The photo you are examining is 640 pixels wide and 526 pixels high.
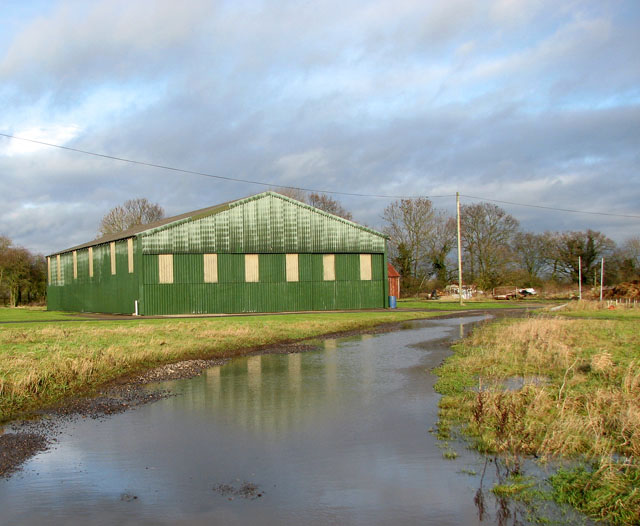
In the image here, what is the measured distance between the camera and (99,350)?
17.2 m

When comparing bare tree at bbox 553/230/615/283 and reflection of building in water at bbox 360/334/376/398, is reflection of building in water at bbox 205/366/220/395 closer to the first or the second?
reflection of building in water at bbox 360/334/376/398

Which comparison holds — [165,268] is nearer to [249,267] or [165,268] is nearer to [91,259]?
[249,267]

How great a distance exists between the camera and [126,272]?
41.5 m

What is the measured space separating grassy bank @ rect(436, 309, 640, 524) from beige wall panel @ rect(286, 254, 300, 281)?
87.6ft

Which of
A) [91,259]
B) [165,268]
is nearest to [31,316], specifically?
[165,268]

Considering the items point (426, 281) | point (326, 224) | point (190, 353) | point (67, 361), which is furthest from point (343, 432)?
point (426, 281)

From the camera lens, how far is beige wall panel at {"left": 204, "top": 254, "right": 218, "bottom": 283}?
4112 cm

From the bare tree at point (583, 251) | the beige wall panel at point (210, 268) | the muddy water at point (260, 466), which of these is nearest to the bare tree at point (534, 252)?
the bare tree at point (583, 251)

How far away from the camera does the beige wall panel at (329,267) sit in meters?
44.8

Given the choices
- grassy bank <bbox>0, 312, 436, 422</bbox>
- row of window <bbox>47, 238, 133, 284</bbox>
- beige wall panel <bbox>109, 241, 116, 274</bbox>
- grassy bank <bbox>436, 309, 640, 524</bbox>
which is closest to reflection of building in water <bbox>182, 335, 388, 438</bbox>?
grassy bank <bbox>436, 309, 640, 524</bbox>

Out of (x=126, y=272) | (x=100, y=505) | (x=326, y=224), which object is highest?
(x=326, y=224)

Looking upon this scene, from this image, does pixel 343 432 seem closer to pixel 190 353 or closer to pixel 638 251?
pixel 190 353

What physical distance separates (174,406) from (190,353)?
25.4 ft

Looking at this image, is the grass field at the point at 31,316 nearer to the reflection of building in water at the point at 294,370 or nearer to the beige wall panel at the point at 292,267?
the beige wall panel at the point at 292,267
